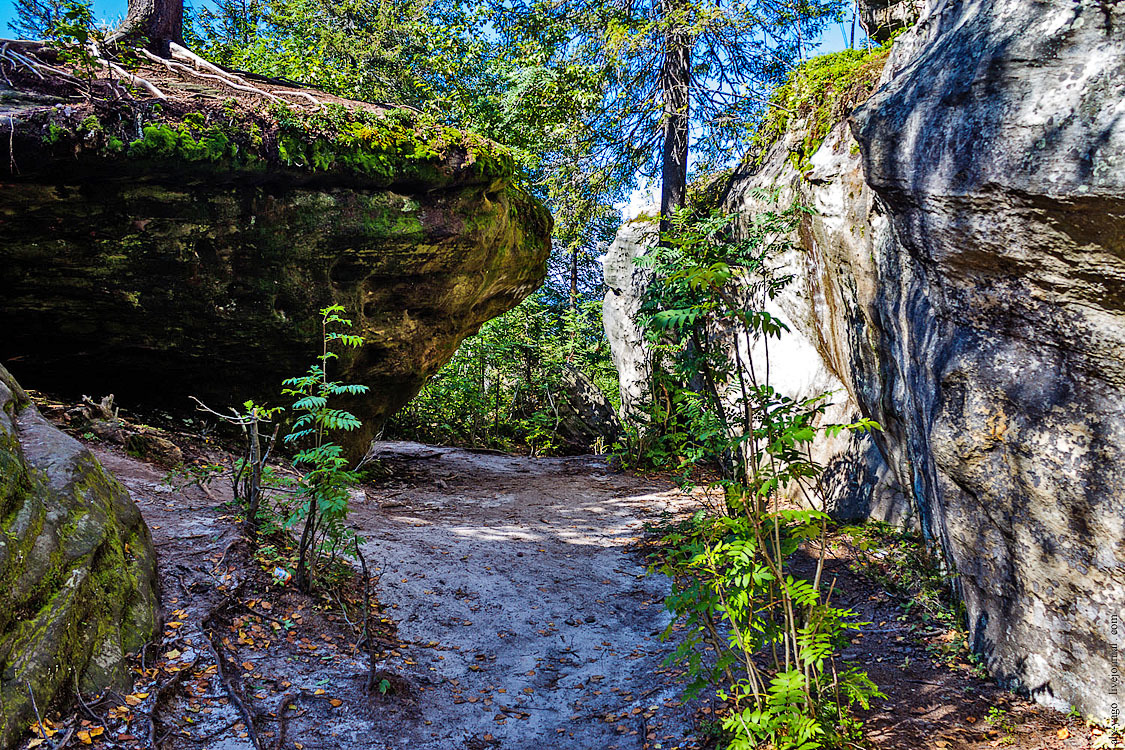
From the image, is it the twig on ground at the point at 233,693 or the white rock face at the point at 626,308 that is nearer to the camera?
the twig on ground at the point at 233,693

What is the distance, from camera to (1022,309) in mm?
3322

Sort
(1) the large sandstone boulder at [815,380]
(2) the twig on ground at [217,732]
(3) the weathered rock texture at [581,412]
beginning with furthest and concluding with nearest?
(3) the weathered rock texture at [581,412] → (1) the large sandstone boulder at [815,380] → (2) the twig on ground at [217,732]

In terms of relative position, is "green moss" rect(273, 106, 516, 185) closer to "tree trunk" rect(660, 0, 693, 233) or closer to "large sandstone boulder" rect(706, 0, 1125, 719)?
"tree trunk" rect(660, 0, 693, 233)

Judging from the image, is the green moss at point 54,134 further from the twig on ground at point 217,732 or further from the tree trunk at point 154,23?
the twig on ground at point 217,732

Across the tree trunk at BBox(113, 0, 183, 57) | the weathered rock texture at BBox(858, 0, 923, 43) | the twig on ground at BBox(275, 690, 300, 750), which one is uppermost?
the tree trunk at BBox(113, 0, 183, 57)

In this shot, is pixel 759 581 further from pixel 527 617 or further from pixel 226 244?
pixel 226 244

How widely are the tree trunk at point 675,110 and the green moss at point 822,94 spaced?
2.02m

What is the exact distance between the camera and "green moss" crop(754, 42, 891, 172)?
252 inches

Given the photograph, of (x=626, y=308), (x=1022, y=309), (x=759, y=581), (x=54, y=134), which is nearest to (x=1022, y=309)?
(x=1022, y=309)

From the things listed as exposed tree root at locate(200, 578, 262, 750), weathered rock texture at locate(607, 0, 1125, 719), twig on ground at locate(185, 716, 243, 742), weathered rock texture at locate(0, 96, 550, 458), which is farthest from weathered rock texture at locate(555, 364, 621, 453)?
twig on ground at locate(185, 716, 243, 742)

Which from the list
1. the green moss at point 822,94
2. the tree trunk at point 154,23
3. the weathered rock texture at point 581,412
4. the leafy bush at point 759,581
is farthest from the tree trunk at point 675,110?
the leafy bush at point 759,581

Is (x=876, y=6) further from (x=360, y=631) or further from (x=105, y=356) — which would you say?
(x=105, y=356)

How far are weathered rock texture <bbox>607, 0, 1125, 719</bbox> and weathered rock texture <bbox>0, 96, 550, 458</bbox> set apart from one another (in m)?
5.08

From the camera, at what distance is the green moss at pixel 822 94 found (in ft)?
21.0
